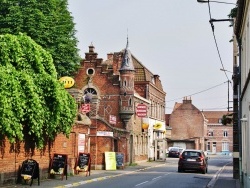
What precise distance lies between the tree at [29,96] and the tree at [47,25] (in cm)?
1535

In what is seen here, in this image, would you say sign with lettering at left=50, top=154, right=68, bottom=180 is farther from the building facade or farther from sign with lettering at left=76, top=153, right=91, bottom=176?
the building facade

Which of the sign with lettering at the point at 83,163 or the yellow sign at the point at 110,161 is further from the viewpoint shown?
the yellow sign at the point at 110,161

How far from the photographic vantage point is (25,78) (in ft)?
71.3

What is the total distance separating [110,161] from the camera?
37.0 meters

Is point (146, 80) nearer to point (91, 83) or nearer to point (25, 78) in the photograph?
point (91, 83)

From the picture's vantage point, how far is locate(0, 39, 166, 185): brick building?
2534 centimetres

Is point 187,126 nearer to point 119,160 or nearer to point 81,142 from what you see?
point 119,160

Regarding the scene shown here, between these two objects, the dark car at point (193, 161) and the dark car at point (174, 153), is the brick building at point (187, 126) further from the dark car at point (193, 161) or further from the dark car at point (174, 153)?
the dark car at point (193, 161)

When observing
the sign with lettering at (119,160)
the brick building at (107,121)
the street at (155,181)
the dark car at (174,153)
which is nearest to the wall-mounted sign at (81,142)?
the brick building at (107,121)

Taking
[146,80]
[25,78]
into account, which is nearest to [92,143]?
[25,78]

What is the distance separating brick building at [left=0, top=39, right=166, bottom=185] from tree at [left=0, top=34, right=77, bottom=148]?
1.17 m

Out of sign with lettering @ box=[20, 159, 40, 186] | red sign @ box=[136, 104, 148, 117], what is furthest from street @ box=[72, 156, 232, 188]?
red sign @ box=[136, 104, 148, 117]

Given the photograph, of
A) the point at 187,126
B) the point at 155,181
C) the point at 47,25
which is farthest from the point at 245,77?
the point at 187,126

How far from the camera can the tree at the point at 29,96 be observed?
790 inches
